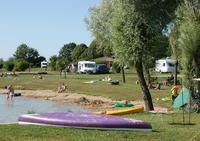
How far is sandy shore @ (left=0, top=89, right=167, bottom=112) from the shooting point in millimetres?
41231

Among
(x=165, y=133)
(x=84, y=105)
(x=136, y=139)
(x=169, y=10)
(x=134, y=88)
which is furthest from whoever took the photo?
(x=134, y=88)

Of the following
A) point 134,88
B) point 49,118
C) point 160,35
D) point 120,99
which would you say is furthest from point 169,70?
point 49,118

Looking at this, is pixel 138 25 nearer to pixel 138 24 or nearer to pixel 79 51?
pixel 138 24

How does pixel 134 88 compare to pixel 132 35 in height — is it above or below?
below

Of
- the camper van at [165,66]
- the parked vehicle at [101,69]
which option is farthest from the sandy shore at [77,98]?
the parked vehicle at [101,69]

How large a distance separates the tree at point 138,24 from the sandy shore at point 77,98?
10.3 m

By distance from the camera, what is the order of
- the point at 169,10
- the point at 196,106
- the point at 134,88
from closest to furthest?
the point at 196,106, the point at 169,10, the point at 134,88

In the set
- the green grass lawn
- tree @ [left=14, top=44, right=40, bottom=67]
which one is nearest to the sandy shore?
the green grass lawn

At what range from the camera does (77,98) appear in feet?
159

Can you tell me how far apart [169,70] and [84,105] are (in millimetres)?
44827

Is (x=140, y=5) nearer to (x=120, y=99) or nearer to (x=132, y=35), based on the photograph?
(x=132, y=35)

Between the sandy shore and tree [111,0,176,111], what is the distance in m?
10.3

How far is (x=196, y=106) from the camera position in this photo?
26469 millimetres

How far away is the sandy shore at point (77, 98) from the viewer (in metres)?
41.2
